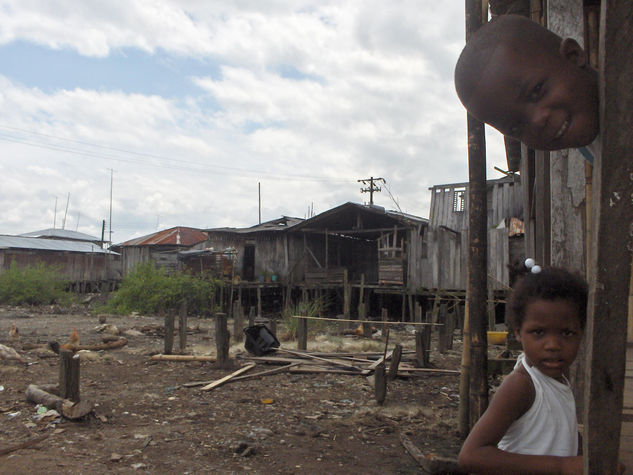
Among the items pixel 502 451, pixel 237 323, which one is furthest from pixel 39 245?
pixel 502 451

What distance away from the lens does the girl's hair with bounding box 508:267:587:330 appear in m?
1.61

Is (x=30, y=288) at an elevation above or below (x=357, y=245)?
below

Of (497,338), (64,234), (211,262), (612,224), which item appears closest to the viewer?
(612,224)

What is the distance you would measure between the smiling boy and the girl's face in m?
0.53

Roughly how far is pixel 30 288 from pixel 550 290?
93.4 feet

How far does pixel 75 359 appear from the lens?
575cm

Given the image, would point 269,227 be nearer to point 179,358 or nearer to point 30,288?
point 30,288

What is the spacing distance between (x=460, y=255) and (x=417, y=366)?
10396 millimetres

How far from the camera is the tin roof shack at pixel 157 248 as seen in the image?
32562mm

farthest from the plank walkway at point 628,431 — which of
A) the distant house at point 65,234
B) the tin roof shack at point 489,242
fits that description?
the distant house at point 65,234

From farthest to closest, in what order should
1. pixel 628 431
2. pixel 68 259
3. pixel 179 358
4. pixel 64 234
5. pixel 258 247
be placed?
pixel 64 234 → pixel 68 259 → pixel 258 247 → pixel 179 358 → pixel 628 431

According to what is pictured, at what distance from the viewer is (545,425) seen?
5.24ft

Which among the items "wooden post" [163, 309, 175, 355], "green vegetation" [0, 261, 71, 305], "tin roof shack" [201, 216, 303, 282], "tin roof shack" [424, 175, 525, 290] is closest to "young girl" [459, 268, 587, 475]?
"wooden post" [163, 309, 175, 355]

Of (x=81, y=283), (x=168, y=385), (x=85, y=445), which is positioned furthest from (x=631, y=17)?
(x=81, y=283)
